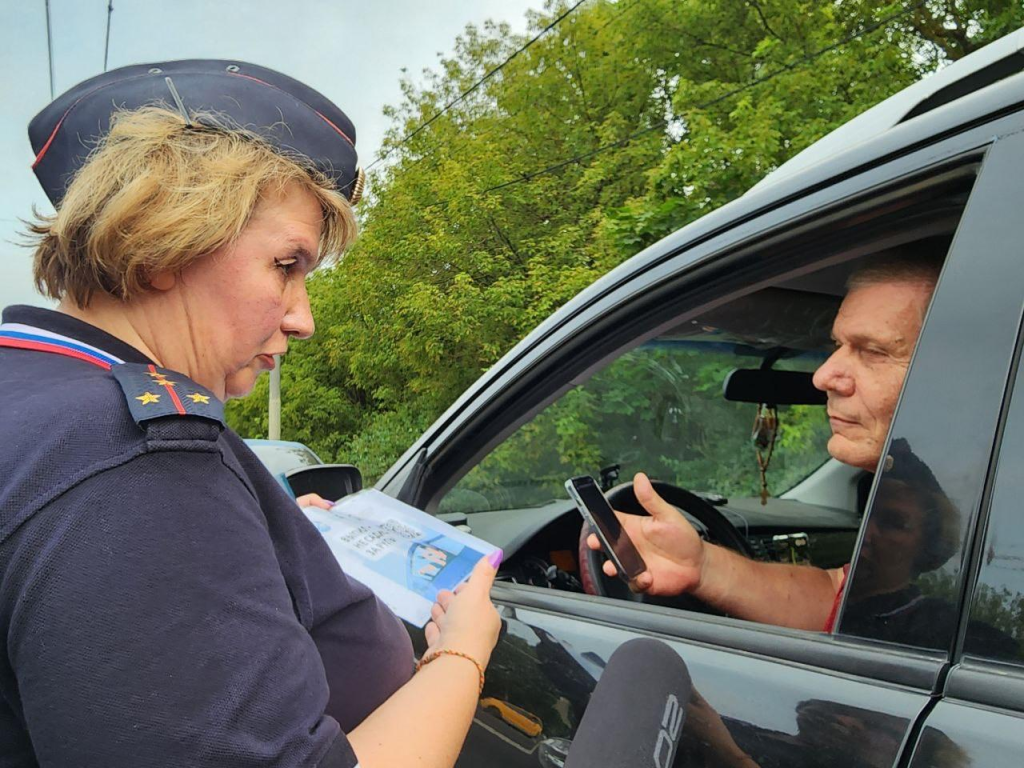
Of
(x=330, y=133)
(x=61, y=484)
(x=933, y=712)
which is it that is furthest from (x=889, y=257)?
(x=61, y=484)

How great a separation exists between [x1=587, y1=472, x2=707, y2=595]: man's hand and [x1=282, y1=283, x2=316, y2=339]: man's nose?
92 cm

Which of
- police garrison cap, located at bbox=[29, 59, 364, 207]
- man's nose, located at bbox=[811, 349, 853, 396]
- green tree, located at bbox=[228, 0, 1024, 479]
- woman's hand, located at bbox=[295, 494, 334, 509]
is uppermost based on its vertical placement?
green tree, located at bbox=[228, 0, 1024, 479]

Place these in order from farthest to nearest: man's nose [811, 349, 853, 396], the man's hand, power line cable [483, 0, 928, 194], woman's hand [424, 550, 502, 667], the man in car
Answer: power line cable [483, 0, 928, 194] → the man's hand → man's nose [811, 349, 853, 396] → the man in car → woman's hand [424, 550, 502, 667]

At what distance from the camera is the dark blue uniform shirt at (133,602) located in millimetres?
727

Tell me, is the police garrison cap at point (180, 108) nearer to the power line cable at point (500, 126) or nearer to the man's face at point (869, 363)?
the man's face at point (869, 363)

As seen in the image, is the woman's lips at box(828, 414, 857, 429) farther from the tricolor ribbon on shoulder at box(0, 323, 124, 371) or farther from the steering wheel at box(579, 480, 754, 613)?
the tricolor ribbon on shoulder at box(0, 323, 124, 371)

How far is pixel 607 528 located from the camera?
174cm

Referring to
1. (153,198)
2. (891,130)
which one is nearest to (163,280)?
(153,198)

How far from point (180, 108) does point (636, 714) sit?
100cm

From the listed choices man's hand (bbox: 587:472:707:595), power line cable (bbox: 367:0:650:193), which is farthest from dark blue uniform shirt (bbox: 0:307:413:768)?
power line cable (bbox: 367:0:650:193)

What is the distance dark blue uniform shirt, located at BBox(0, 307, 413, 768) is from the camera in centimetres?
73

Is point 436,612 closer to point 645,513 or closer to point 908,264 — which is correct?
point 645,513

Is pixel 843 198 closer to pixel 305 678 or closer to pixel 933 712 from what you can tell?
pixel 933 712

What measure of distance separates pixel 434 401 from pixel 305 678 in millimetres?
13365
